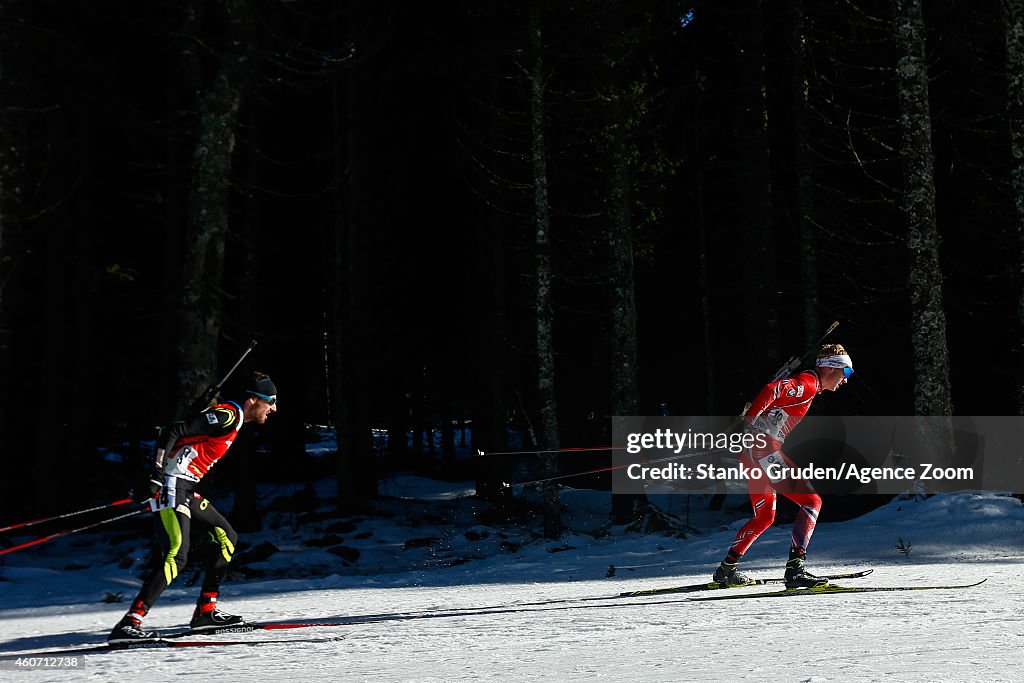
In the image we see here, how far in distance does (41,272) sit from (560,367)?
1252 cm

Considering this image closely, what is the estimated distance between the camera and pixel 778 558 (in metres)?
11.6

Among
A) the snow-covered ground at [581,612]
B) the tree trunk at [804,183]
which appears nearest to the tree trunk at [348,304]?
the snow-covered ground at [581,612]

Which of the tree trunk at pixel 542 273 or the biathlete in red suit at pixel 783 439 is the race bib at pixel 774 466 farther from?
the tree trunk at pixel 542 273

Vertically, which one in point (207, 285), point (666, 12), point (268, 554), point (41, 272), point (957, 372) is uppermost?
point (666, 12)

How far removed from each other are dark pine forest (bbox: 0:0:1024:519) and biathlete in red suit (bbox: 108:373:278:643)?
7310mm

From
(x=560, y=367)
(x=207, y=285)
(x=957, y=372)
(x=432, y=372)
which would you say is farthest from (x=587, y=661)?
(x=432, y=372)

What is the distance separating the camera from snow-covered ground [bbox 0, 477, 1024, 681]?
20.1ft

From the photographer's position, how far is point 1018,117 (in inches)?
534

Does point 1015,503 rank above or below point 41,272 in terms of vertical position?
below

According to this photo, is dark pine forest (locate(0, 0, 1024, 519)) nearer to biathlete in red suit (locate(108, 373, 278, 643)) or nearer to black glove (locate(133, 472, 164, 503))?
biathlete in red suit (locate(108, 373, 278, 643))

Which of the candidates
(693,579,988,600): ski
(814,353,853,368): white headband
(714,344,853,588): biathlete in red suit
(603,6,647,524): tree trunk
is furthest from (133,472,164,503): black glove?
(603,6,647,524): tree trunk

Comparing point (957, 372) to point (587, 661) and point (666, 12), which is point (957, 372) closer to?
point (666, 12)

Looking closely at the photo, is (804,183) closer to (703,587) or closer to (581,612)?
(703,587)

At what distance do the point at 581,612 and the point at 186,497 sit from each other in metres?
3.46
